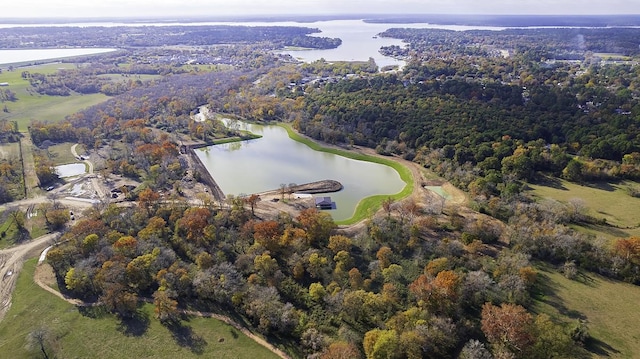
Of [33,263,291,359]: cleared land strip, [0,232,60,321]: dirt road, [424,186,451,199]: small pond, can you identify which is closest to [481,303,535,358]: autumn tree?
[33,263,291,359]: cleared land strip

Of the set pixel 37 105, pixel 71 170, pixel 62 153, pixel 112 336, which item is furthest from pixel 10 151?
pixel 112 336

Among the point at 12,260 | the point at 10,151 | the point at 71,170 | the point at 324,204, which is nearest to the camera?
the point at 12,260

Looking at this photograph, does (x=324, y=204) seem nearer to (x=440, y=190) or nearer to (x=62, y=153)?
(x=440, y=190)

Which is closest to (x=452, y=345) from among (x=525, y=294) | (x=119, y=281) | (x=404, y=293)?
(x=404, y=293)

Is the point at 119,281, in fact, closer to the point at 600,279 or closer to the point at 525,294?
the point at 525,294

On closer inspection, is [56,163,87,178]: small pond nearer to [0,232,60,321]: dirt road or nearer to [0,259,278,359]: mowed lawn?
[0,232,60,321]: dirt road
